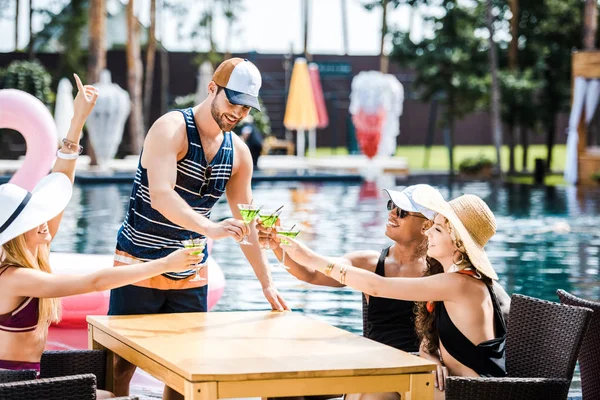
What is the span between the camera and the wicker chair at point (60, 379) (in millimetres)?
3029

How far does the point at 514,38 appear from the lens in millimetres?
28906

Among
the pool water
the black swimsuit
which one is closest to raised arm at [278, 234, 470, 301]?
the black swimsuit

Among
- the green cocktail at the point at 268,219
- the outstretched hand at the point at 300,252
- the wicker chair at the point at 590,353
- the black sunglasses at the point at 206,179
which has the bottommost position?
the wicker chair at the point at 590,353

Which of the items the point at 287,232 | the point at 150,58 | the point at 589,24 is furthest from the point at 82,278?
the point at 150,58

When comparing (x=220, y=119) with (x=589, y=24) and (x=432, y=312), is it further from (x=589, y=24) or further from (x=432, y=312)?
(x=589, y=24)

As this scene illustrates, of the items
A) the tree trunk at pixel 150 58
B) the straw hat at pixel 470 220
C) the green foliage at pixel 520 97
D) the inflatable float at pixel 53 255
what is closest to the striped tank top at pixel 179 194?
the straw hat at pixel 470 220

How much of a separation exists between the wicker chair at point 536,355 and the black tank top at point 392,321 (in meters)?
0.54

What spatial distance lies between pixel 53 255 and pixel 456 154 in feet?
114

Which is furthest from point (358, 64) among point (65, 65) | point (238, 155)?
point (238, 155)

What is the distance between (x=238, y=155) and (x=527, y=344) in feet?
4.75

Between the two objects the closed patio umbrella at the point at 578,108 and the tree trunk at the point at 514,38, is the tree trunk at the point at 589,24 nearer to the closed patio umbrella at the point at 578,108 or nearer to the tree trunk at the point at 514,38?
the closed patio umbrella at the point at 578,108

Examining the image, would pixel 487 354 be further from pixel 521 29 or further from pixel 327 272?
pixel 521 29

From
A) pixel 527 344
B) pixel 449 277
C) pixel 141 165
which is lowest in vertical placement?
pixel 527 344

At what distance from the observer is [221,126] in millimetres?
4230
